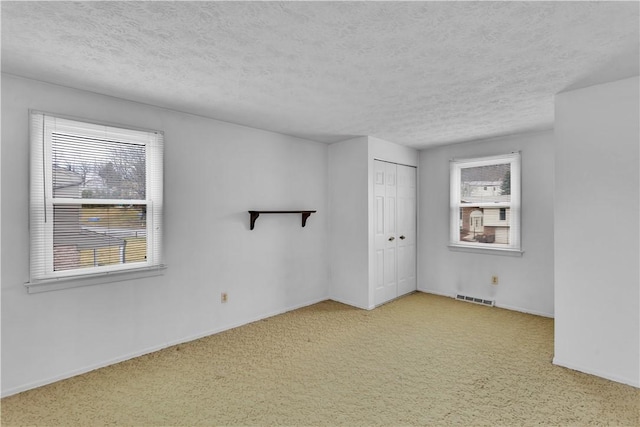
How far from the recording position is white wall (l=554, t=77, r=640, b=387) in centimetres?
243

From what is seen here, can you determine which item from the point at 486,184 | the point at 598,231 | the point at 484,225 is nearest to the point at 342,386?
the point at 598,231

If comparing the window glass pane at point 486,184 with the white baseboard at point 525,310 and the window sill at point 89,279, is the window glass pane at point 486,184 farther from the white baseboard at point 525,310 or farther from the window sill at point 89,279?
the window sill at point 89,279

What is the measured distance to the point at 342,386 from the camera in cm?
248

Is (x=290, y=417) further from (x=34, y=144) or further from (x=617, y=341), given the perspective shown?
(x=34, y=144)

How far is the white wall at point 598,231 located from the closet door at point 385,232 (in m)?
2.11

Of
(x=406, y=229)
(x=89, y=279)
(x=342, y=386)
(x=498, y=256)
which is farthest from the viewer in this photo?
(x=406, y=229)

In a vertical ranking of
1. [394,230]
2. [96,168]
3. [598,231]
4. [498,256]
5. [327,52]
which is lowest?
[498,256]

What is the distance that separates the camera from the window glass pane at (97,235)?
8.44ft

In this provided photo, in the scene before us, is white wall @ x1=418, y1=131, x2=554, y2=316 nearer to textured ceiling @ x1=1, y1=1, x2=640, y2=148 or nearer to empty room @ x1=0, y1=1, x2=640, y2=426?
empty room @ x1=0, y1=1, x2=640, y2=426

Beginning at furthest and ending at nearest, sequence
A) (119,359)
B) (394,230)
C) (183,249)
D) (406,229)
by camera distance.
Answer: (406,229) < (394,230) < (183,249) < (119,359)

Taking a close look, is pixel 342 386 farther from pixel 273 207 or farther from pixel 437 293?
pixel 437 293

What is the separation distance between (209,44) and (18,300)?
2.34 m

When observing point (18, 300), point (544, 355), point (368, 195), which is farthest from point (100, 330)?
point (544, 355)

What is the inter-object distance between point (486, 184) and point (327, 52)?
11.4 ft
